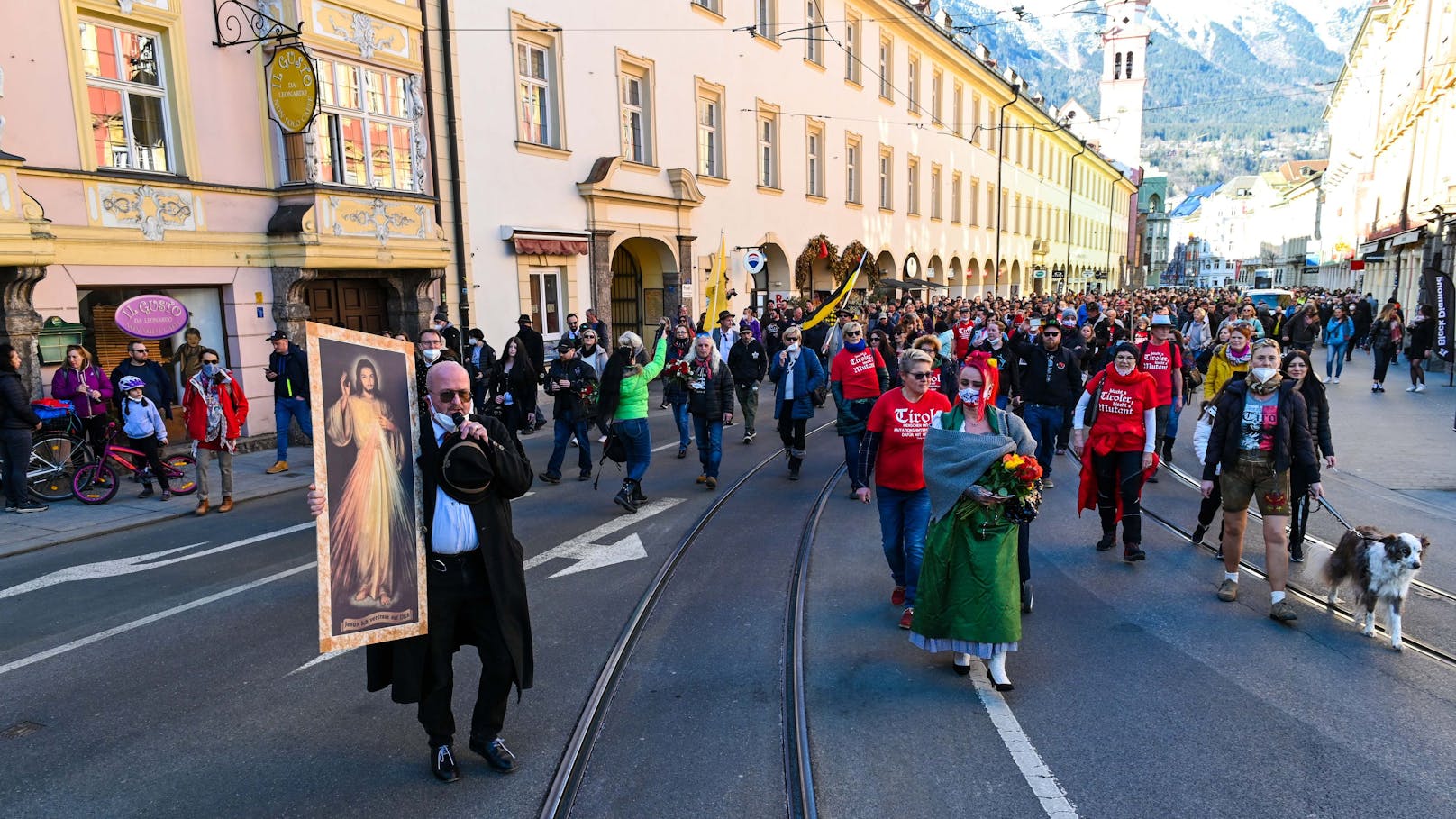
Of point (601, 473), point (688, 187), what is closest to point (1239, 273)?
point (688, 187)

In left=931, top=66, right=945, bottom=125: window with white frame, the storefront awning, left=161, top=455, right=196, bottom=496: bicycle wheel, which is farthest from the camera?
left=931, top=66, right=945, bottom=125: window with white frame

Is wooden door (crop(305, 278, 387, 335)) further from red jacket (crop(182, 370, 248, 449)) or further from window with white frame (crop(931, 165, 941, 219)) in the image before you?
window with white frame (crop(931, 165, 941, 219))

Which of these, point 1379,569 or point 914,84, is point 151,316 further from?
point 914,84

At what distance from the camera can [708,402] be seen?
979 centimetres

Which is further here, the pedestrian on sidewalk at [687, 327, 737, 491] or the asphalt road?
the pedestrian on sidewalk at [687, 327, 737, 491]

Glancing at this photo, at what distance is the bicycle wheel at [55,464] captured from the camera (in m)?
9.57

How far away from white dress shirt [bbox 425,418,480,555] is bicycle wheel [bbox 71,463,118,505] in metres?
8.11

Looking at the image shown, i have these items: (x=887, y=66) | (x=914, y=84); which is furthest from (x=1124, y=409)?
(x=914, y=84)

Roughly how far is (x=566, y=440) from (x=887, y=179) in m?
25.9

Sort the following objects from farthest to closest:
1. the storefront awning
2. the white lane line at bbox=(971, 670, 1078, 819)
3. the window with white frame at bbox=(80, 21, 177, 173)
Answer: the storefront awning → the window with white frame at bbox=(80, 21, 177, 173) → the white lane line at bbox=(971, 670, 1078, 819)

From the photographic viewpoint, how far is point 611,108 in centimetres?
1911

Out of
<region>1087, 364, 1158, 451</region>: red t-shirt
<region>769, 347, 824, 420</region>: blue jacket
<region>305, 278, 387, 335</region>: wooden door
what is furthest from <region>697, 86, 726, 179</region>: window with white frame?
<region>1087, 364, 1158, 451</region>: red t-shirt

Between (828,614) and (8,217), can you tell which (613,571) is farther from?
(8,217)

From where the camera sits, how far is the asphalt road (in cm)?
378
